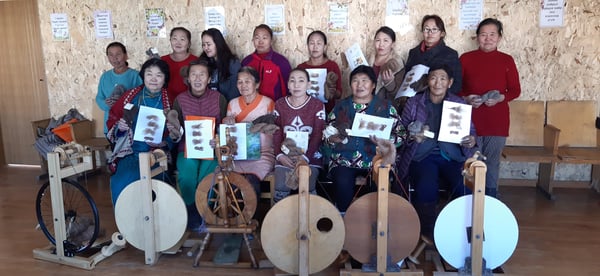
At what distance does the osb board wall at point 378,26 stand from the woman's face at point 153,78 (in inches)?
50.9

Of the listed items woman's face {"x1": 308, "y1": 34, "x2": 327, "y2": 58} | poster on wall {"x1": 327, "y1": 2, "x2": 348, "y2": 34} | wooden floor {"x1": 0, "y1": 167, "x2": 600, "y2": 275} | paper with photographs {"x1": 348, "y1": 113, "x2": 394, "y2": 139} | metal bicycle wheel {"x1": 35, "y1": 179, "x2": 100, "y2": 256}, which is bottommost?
wooden floor {"x1": 0, "y1": 167, "x2": 600, "y2": 275}

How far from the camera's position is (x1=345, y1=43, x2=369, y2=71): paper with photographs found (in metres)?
4.04

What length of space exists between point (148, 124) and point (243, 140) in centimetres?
68

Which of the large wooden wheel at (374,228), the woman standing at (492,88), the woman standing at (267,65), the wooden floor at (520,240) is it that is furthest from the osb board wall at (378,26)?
the large wooden wheel at (374,228)

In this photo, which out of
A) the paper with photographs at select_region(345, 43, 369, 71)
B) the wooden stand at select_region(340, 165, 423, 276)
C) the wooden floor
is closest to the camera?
the wooden stand at select_region(340, 165, 423, 276)

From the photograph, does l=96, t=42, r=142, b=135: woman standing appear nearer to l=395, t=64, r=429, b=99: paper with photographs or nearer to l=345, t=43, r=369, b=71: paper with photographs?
l=345, t=43, r=369, b=71: paper with photographs

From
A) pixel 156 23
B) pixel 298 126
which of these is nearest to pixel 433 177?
pixel 298 126

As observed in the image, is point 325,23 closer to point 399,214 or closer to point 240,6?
point 240,6

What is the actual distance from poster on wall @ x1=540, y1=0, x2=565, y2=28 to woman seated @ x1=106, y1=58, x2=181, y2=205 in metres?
3.29

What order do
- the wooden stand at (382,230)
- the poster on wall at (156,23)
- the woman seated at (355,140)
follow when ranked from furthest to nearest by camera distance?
1. the poster on wall at (156,23)
2. the woman seated at (355,140)
3. the wooden stand at (382,230)

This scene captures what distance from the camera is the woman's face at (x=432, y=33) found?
365 centimetres

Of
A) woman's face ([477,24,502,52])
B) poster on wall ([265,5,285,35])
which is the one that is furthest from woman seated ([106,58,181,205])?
woman's face ([477,24,502,52])

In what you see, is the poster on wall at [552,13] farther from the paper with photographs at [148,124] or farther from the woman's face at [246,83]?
the paper with photographs at [148,124]

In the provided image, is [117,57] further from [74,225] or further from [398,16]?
[398,16]
